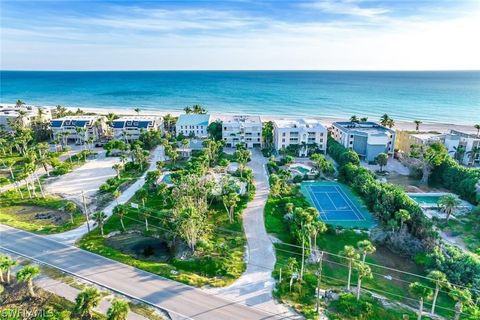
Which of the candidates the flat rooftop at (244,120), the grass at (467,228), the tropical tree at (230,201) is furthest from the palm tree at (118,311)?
the flat rooftop at (244,120)

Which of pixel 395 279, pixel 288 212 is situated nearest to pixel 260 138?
pixel 288 212

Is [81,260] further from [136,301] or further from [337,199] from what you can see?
[337,199]

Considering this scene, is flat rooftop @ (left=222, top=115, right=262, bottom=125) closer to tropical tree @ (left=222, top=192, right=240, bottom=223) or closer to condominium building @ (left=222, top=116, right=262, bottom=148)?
condominium building @ (left=222, top=116, right=262, bottom=148)

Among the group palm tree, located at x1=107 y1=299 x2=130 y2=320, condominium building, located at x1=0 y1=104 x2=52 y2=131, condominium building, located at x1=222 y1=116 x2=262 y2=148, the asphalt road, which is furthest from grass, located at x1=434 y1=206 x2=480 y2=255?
condominium building, located at x1=0 y1=104 x2=52 y2=131

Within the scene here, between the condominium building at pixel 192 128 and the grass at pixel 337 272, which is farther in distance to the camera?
the condominium building at pixel 192 128

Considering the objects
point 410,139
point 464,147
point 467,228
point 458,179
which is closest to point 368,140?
point 410,139

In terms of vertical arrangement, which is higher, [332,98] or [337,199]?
[332,98]

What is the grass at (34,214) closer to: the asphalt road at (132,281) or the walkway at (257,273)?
the asphalt road at (132,281)
